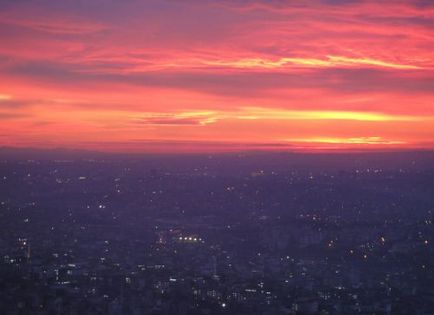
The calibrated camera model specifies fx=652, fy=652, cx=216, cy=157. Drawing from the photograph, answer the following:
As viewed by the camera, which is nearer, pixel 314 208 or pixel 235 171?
pixel 314 208

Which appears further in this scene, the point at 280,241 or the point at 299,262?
the point at 280,241

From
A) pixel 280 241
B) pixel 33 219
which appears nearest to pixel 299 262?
pixel 280 241

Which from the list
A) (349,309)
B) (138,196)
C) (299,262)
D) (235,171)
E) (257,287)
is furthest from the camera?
(235,171)

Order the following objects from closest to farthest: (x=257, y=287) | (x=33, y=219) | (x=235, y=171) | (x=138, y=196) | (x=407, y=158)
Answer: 1. (x=257, y=287)
2. (x=33, y=219)
3. (x=138, y=196)
4. (x=407, y=158)
5. (x=235, y=171)

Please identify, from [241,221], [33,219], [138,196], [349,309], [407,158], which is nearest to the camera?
[349,309]

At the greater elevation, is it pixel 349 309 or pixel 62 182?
pixel 62 182

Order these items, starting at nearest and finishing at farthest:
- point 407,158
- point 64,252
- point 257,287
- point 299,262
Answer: point 257,287 → point 64,252 → point 299,262 → point 407,158

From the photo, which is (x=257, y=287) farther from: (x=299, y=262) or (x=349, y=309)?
(x=299, y=262)

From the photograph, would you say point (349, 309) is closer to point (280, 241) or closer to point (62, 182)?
point (280, 241)

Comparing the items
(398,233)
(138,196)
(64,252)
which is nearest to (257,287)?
(64,252)
